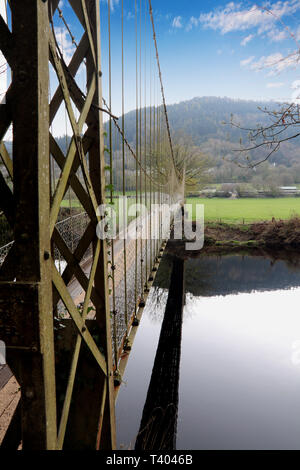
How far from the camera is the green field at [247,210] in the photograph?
19172 millimetres

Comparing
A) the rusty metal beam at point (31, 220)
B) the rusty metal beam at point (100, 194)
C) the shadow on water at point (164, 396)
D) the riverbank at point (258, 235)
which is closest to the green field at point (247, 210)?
the riverbank at point (258, 235)

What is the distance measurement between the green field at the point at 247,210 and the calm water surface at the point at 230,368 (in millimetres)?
7445

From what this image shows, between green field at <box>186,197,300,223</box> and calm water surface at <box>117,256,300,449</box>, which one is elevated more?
green field at <box>186,197,300,223</box>

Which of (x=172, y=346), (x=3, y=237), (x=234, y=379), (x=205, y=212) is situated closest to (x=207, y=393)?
(x=234, y=379)

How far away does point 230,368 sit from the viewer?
660 cm

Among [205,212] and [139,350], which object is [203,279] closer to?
[139,350]

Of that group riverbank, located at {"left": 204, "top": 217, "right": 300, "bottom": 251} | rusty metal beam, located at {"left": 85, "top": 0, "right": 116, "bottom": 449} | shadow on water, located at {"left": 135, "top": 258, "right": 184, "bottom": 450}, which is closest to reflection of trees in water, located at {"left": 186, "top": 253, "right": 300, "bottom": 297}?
riverbank, located at {"left": 204, "top": 217, "right": 300, "bottom": 251}

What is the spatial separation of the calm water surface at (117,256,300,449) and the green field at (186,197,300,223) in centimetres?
745

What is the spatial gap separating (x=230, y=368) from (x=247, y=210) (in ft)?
56.0

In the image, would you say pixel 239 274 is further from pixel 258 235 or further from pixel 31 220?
pixel 31 220

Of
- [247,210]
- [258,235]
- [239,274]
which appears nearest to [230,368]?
[239,274]

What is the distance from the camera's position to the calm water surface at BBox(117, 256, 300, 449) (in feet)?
15.9

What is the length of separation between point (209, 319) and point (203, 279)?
370cm

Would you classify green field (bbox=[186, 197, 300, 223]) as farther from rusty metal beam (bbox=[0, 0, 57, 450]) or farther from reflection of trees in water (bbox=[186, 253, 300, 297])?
rusty metal beam (bbox=[0, 0, 57, 450])
